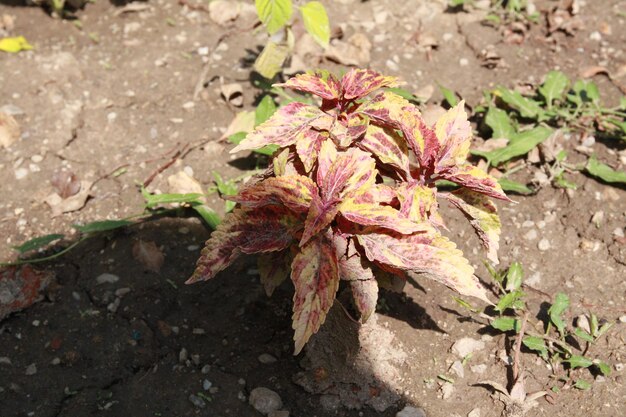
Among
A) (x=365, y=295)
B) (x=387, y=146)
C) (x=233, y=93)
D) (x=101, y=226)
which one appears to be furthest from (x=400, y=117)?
(x=233, y=93)

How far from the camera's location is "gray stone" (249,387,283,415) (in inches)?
77.9

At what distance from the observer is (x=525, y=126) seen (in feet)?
9.46

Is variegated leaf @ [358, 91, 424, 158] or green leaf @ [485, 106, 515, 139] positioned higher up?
variegated leaf @ [358, 91, 424, 158]

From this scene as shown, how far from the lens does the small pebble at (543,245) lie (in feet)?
8.01

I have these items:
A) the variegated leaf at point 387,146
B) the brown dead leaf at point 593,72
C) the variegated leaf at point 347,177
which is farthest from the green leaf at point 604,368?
the brown dead leaf at point 593,72

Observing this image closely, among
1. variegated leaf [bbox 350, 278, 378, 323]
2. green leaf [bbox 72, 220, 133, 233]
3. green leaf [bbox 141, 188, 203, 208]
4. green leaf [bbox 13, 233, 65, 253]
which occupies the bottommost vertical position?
green leaf [bbox 13, 233, 65, 253]

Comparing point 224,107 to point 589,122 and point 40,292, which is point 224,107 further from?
point 589,122

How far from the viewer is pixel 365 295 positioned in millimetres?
1827

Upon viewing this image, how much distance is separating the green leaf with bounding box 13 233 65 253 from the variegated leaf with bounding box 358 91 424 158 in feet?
4.24

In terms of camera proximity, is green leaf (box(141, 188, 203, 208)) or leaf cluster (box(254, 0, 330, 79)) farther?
leaf cluster (box(254, 0, 330, 79))

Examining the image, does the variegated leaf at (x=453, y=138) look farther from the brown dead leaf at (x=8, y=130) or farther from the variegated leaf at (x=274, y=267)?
the brown dead leaf at (x=8, y=130)

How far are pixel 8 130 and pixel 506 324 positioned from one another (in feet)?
7.27

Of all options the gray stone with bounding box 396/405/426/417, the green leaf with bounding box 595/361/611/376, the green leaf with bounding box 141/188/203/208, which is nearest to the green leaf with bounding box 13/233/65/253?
the green leaf with bounding box 141/188/203/208

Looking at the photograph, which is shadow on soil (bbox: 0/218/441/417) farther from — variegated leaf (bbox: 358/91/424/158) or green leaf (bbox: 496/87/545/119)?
green leaf (bbox: 496/87/545/119)
